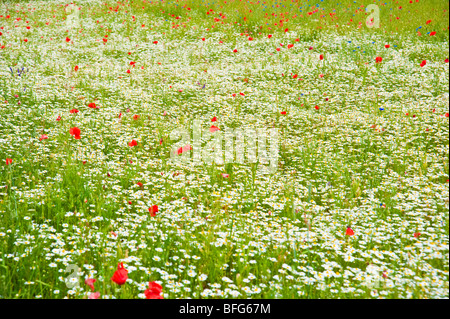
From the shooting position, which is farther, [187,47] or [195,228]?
[187,47]

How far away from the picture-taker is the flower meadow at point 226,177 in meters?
3.00

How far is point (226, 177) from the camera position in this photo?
182 inches

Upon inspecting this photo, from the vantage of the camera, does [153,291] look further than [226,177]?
No

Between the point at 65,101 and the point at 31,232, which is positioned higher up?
the point at 65,101

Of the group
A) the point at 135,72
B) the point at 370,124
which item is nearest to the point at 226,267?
the point at 370,124

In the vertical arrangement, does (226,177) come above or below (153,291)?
above

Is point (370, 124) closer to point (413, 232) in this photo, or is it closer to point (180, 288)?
point (413, 232)

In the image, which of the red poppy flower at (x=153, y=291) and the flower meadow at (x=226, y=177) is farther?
the flower meadow at (x=226, y=177)

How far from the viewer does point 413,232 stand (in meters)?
3.52

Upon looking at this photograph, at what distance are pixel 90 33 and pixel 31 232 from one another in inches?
443

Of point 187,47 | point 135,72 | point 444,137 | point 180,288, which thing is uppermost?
point 187,47

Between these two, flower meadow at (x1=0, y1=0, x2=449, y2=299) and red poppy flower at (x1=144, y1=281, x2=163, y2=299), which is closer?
red poppy flower at (x1=144, y1=281, x2=163, y2=299)

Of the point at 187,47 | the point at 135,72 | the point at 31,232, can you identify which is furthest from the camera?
the point at 187,47

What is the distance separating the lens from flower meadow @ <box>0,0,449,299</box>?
118 inches
